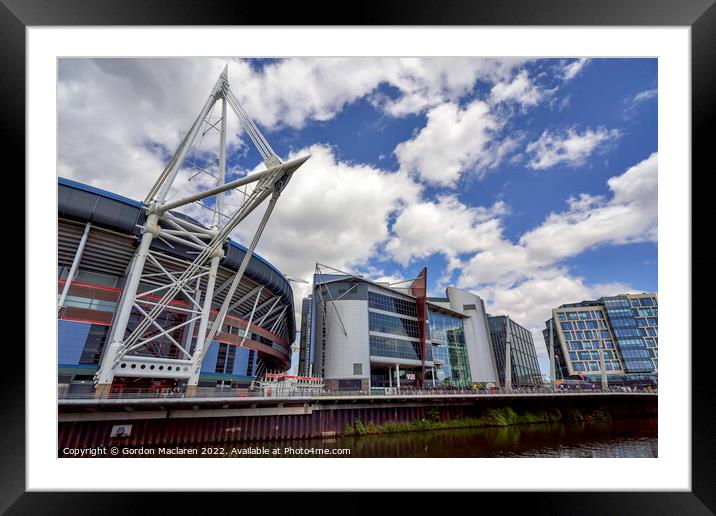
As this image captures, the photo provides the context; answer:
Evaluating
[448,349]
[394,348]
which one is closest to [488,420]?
[394,348]

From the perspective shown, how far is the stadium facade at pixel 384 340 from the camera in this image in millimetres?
40750

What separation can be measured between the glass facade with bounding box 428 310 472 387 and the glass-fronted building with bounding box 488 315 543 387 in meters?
17.2

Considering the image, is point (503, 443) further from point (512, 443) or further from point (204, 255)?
point (204, 255)

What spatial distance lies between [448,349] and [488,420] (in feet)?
68.9

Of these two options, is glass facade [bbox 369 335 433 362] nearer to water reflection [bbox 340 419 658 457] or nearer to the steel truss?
water reflection [bbox 340 419 658 457]

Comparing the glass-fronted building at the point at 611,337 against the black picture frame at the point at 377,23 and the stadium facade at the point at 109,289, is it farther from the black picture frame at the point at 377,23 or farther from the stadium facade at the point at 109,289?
the black picture frame at the point at 377,23

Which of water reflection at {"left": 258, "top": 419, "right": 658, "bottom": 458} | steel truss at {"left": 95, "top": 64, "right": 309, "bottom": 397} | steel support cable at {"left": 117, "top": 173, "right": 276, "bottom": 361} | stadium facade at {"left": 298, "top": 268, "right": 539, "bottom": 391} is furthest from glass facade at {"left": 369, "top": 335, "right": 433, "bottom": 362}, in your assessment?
steel support cable at {"left": 117, "top": 173, "right": 276, "bottom": 361}

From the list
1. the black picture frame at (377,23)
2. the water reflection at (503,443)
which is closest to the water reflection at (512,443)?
the water reflection at (503,443)

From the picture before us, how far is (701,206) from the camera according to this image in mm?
5465

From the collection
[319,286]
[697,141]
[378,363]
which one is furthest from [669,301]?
[319,286]

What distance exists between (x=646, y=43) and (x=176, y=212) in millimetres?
26995

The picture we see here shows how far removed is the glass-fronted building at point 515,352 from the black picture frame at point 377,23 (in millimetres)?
65156

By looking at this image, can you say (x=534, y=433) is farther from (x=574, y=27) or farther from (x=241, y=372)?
(x=574, y=27)

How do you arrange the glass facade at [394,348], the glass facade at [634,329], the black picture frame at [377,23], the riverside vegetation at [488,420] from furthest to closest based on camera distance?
the glass facade at [634,329]
the glass facade at [394,348]
the riverside vegetation at [488,420]
the black picture frame at [377,23]
